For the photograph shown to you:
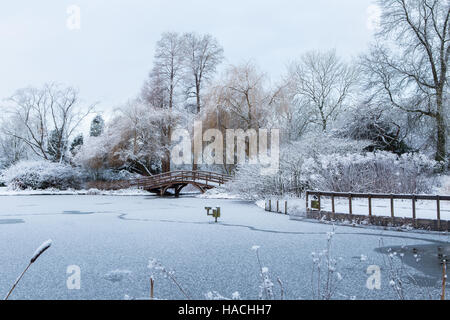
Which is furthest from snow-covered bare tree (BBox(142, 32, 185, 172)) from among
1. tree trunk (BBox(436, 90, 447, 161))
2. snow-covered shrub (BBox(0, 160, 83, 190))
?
tree trunk (BBox(436, 90, 447, 161))

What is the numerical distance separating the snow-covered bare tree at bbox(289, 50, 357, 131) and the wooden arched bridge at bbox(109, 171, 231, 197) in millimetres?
9069

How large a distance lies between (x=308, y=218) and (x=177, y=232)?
4.57m

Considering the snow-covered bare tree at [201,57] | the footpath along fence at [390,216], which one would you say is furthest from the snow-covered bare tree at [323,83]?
the footpath along fence at [390,216]

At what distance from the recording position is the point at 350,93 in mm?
27500

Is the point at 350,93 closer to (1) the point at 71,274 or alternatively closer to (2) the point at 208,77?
(2) the point at 208,77

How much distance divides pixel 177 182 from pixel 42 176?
1087 centimetres

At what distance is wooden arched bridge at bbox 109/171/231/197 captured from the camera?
2450 centimetres

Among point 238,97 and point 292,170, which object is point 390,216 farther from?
point 238,97

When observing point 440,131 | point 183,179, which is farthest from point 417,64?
point 183,179

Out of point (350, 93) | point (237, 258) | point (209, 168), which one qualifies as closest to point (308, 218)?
point (237, 258)

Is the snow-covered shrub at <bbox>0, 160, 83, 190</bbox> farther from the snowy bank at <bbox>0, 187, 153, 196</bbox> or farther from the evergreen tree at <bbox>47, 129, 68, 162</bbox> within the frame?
the evergreen tree at <bbox>47, 129, 68, 162</bbox>

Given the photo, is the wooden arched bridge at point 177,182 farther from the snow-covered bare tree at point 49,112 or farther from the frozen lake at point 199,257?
the frozen lake at point 199,257

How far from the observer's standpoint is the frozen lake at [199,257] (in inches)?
160

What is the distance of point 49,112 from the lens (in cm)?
3384
